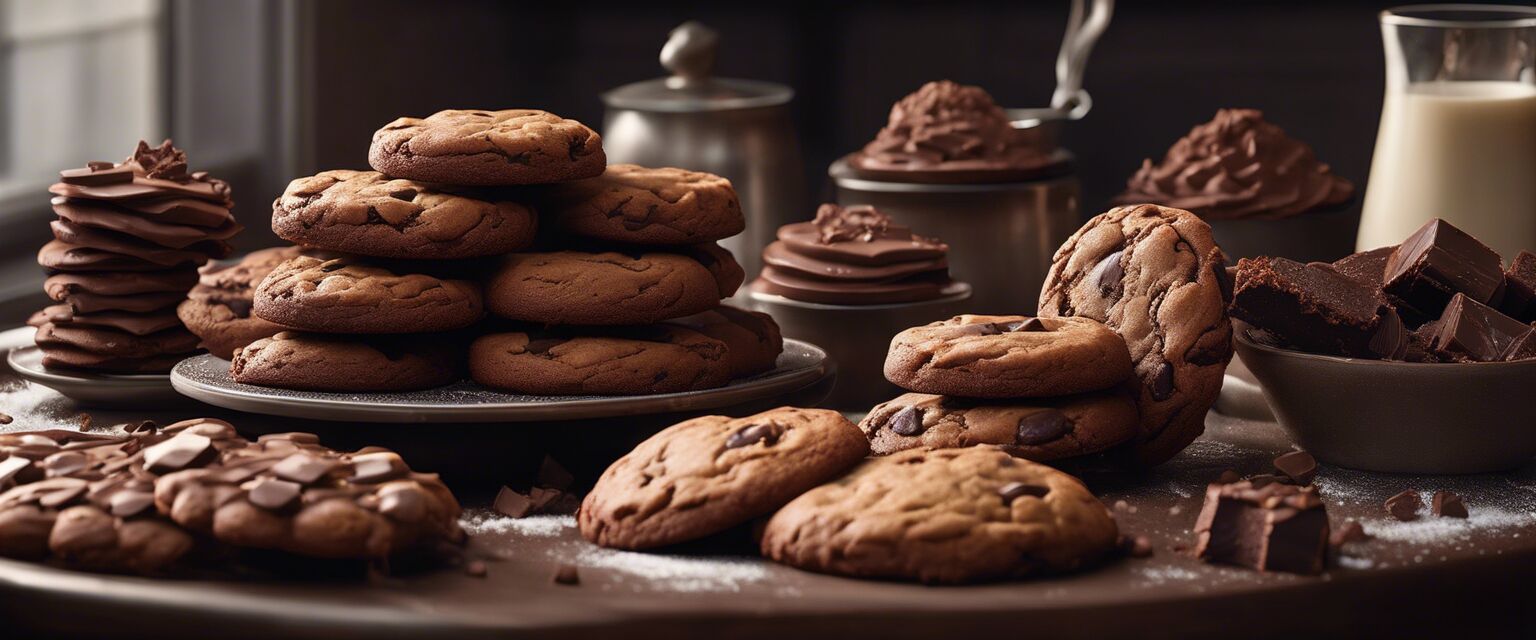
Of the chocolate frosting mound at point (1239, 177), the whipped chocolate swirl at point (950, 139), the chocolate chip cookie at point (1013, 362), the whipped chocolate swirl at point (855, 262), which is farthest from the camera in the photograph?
the chocolate frosting mound at point (1239, 177)

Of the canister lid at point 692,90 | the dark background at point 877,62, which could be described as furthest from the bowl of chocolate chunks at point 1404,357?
the dark background at point 877,62

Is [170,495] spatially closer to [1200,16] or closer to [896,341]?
[896,341]

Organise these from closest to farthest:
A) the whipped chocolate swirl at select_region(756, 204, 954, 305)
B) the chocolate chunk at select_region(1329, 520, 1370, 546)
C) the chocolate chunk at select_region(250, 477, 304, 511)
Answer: the chocolate chunk at select_region(250, 477, 304, 511), the chocolate chunk at select_region(1329, 520, 1370, 546), the whipped chocolate swirl at select_region(756, 204, 954, 305)

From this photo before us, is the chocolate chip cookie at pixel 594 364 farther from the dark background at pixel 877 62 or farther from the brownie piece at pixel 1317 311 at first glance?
the dark background at pixel 877 62

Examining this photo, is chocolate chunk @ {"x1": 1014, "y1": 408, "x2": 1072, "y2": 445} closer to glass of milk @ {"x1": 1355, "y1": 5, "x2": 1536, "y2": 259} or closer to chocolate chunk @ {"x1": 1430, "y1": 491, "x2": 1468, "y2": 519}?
chocolate chunk @ {"x1": 1430, "y1": 491, "x2": 1468, "y2": 519}

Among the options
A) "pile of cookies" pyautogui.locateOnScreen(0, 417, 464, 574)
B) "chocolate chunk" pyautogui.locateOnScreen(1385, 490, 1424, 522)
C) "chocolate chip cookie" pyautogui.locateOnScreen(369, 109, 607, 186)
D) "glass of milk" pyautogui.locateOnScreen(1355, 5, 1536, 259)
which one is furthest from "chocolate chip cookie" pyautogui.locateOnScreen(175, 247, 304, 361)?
"glass of milk" pyautogui.locateOnScreen(1355, 5, 1536, 259)


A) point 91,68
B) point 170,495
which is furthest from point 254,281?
point 91,68
